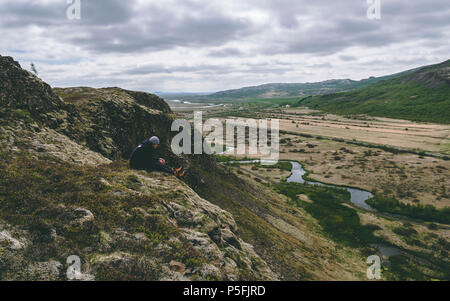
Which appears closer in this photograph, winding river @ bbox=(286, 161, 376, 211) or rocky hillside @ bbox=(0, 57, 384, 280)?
rocky hillside @ bbox=(0, 57, 384, 280)

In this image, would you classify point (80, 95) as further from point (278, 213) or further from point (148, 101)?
point (278, 213)

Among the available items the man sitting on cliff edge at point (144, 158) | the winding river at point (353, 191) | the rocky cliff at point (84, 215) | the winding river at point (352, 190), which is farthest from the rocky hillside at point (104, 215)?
the winding river at point (353, 191)

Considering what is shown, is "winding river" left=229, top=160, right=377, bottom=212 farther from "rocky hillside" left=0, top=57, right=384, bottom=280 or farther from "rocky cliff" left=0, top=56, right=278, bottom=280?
"rocky cliff" left=0, top=56, right=278, bottom=280

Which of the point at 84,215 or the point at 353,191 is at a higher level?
the point at 84,215

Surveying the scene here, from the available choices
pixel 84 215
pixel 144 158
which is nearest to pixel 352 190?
pixel 144 158

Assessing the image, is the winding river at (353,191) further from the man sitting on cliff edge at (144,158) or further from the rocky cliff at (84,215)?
the man sitting on cliff edge at (144,158)

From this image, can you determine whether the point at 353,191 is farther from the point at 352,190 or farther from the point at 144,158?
the point at 144,158

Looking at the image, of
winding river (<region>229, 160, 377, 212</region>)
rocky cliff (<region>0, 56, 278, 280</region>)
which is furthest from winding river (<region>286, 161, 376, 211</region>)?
rocky cliff (<region>0, 56, 278, 280</region>)

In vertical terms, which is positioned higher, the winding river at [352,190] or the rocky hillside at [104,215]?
the rocky hillside at [104,215]

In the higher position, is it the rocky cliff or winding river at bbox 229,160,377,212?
the rocky cliff

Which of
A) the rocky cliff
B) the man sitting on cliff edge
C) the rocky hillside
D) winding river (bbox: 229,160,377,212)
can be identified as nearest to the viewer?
the rocky cliff

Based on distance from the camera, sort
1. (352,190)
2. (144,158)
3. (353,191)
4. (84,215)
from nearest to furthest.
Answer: (84,215), (144,158), (353,191), (352,190)

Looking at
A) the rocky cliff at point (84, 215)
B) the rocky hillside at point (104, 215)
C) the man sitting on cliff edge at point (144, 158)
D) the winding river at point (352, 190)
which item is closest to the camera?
the rocky cliff at point (84, 215)
